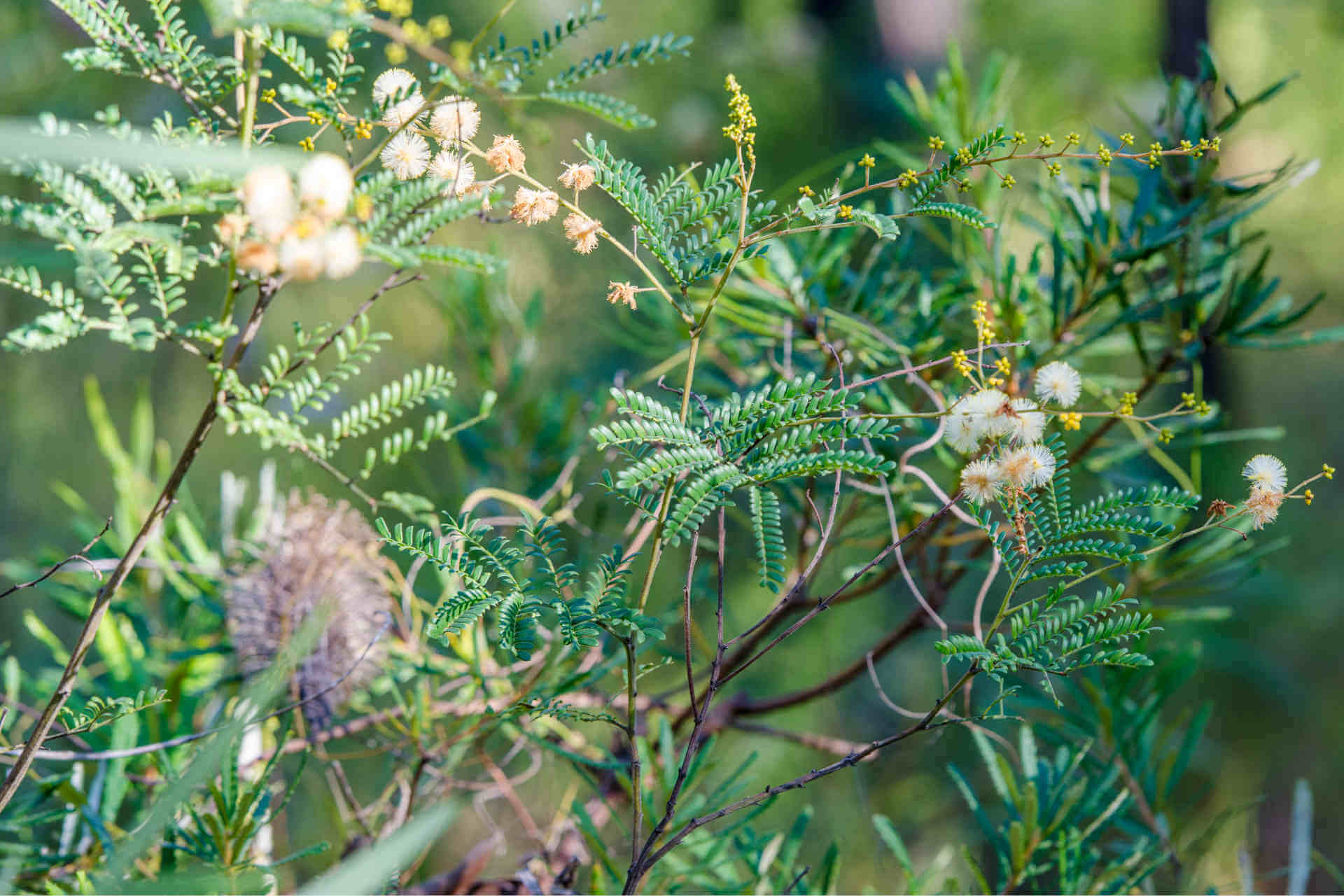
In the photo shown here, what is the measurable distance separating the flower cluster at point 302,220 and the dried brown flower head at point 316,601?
21cm

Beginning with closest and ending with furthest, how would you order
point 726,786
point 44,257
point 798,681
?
point 44,257
point 726,786
point 798,681

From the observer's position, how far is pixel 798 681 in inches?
33.4

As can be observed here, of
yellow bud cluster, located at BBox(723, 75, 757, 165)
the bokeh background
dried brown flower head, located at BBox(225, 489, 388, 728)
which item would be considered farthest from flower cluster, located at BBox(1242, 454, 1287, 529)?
the bokeh background

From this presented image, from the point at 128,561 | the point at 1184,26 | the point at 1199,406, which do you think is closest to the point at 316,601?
the point at 128,561

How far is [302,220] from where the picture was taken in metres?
0.14

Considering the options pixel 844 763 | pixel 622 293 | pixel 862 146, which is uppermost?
pixel 862 146

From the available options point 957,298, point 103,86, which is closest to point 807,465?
point 957,298

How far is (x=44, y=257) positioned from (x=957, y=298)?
305mm

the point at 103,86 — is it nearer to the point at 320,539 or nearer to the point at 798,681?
the point at 320,539

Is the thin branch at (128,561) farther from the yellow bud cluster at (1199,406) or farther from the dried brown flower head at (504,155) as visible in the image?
the yellow bud cluster at (1199,406)

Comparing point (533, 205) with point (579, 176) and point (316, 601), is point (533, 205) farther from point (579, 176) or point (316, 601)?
point (316, 601)

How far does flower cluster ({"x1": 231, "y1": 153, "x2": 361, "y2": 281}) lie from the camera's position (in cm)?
13

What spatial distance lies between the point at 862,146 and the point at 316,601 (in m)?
0.58

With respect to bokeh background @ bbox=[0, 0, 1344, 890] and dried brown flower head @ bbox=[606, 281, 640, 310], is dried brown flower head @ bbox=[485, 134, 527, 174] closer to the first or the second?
dried brown flower head @ bbox=[606, 281, 640, 310]
